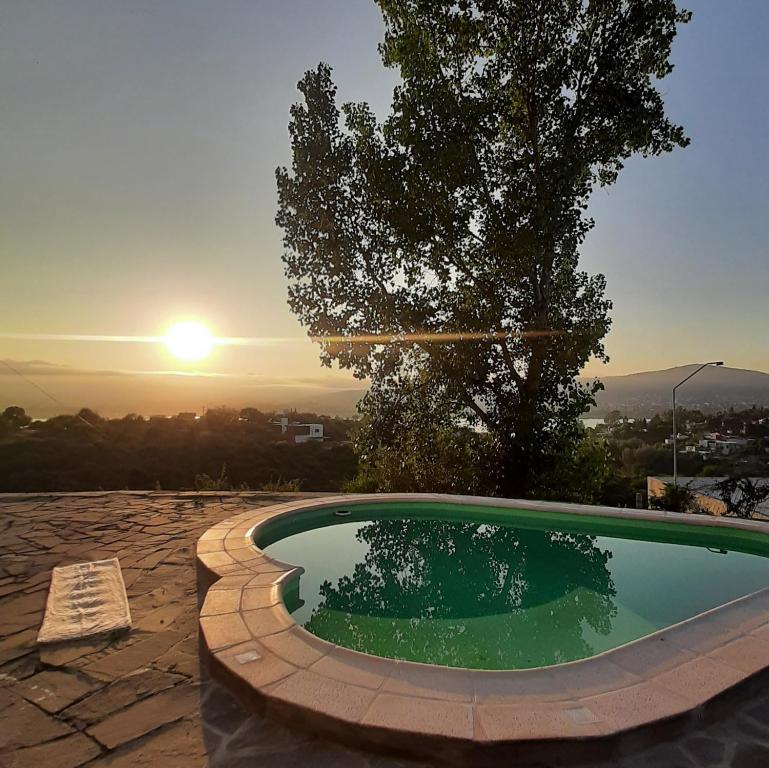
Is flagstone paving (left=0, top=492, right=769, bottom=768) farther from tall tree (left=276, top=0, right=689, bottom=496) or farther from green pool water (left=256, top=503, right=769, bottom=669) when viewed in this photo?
tall tree (left=276, top=0, right=689, bottom=496)

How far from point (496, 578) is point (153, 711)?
147 inches

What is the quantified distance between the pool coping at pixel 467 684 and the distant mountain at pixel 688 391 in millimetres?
16755

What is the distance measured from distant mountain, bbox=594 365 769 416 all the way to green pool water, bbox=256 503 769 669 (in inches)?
526

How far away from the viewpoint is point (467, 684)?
8.66 ft

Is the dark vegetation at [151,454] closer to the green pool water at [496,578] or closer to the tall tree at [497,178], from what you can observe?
the tall tree at [497,178]

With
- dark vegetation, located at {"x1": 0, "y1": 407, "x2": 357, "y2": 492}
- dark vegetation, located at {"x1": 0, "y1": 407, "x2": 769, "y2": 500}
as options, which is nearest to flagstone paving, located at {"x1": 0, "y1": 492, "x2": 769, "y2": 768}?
dark vegetation, located at {"x1": 0, "y1": 407, "x2": 769, "y2": 500}

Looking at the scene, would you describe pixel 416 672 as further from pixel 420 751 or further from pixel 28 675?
pixel 28 675

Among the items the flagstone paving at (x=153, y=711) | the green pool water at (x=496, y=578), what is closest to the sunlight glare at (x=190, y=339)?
the green pool water at (x=496, y=578)

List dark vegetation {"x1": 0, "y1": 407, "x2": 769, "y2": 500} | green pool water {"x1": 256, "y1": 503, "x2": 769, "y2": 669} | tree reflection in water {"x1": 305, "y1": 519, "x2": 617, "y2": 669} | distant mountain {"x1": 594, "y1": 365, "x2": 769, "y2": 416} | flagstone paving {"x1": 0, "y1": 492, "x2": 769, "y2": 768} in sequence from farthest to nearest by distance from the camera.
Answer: distant mountain {"x1": 594, "y1": 365, "x2": 769, "y2": 416}, dark vegetation {"x1": 0, "y1": 407, "x2": 769, "y2": 500}, green pool water {"x1": 256, "y1": 503, "x2": 769, "y2": 669}, tree reflection in water {"x1": 305, "y1": 519, "x2": 617, "y2": 669}, flagstone paving {"x1": 0, "y1": 492, "x2": 769, "y2": 768}

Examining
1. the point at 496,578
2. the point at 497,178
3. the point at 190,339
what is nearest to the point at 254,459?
the point at 190,339

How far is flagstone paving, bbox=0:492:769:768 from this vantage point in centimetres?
222

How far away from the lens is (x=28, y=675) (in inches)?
116

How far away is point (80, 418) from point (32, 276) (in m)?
12.7

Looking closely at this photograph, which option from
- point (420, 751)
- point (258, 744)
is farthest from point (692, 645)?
point (258, 744)
